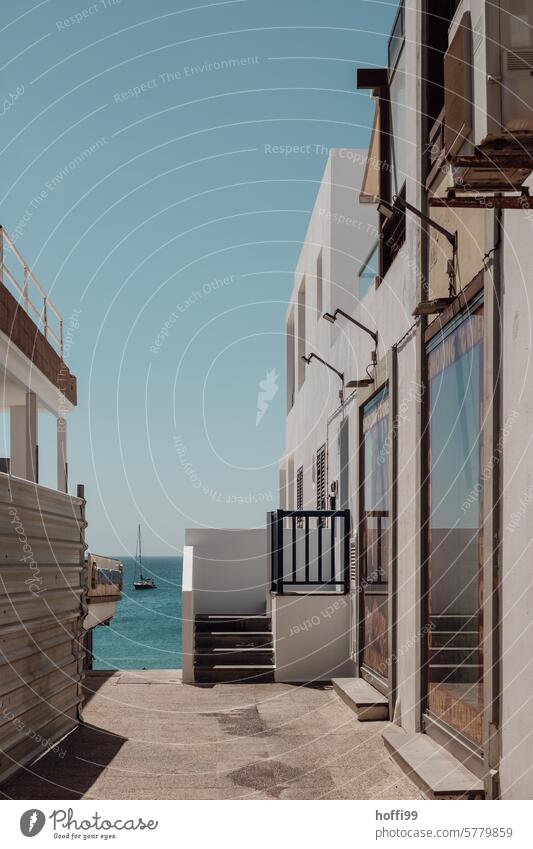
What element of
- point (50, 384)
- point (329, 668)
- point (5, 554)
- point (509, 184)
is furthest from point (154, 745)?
point (50, 384)

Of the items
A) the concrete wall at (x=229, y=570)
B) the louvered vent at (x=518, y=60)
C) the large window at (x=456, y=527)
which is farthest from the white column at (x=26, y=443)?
the louvered vent at (x=518, y=60)

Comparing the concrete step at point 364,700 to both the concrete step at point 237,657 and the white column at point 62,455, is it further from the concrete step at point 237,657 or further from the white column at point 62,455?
the white column at point 62,455

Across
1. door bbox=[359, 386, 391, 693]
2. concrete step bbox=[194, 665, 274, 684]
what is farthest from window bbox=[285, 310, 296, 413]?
door bbox=[359, 386, 391, 693]

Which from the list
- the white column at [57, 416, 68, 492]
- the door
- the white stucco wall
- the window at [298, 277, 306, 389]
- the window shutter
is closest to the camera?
the window shutter

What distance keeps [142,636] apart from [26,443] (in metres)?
75.3

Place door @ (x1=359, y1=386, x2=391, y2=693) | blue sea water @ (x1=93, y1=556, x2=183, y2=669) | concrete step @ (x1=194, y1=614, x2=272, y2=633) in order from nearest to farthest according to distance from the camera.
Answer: door @ (x1=359, y1=386, x2=391, y2=693) → concrete step @ (x1=194, y1=614, x2=272, y2=633) → blue sea water @ (x1=93, y1=556, x2=183, y2=669)

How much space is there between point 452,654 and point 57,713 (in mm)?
3693

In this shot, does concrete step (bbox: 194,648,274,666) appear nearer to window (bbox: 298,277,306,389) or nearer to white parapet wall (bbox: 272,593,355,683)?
white parapet wall (bbox: 272,593,355,683)

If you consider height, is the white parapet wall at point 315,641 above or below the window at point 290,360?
below

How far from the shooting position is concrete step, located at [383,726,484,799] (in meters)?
6.12

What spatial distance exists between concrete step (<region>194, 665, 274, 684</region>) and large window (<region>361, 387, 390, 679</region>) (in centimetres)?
174

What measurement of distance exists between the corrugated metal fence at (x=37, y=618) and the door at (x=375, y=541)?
3.22 meters

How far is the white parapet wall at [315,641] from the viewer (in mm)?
13172

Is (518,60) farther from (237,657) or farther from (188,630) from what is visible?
(237,657)
